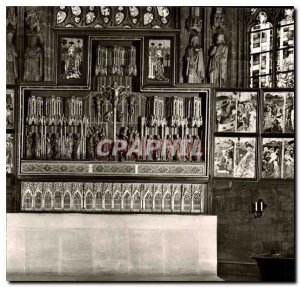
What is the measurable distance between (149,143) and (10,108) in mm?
1418

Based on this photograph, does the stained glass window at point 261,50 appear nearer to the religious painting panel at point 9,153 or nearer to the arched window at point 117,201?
the arched window at point 117,201

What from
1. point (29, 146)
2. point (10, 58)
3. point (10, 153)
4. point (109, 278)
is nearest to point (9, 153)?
point (10, 153)

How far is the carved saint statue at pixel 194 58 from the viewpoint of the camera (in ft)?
22.3

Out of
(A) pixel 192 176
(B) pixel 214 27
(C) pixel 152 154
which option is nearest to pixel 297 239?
(A) pixel 192 176

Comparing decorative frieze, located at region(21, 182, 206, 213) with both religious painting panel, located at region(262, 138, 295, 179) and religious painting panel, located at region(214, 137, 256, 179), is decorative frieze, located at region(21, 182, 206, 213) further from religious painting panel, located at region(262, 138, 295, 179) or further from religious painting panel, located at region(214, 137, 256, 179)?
religious painting panel, located at region(262, 138, 295, 179)

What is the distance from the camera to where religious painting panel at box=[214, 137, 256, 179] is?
22.5 ft

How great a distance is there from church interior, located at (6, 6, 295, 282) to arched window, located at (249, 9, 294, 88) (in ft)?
0.03

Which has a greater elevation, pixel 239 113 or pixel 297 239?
pixel 239 113

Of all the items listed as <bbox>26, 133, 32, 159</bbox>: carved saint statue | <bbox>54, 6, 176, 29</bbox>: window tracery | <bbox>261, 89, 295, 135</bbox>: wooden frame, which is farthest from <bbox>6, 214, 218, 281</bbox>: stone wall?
<bbox>54, 6, 176, 29</bbox>: window tracery

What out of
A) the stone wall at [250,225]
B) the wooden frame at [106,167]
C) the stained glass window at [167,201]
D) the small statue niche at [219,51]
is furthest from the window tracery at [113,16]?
the stone wall at [250,225]

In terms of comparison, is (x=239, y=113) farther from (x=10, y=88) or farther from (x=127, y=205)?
(x=10, y=88)

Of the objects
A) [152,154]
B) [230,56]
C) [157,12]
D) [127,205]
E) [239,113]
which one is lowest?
[127,205]

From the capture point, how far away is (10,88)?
679cm
